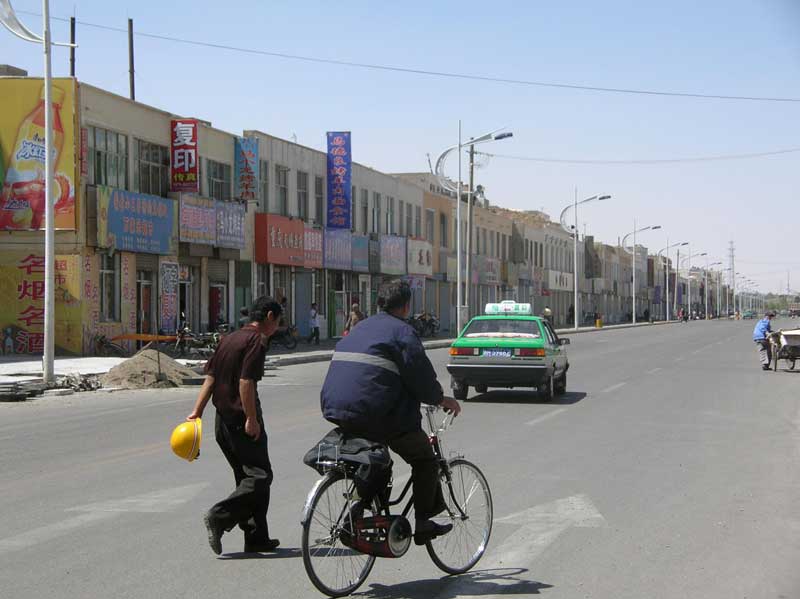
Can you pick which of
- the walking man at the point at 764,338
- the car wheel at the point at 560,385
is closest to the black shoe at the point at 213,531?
the car wheel at the point at 560,385

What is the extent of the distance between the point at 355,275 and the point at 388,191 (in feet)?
24.2

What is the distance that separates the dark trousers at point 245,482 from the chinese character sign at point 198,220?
3115 centimetres

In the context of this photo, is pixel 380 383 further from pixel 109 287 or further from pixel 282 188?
pixel 282 188

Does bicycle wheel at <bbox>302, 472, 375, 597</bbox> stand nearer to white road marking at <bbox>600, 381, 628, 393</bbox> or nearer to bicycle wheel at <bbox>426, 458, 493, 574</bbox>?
bicycle wheel at <bbox>426, 458, 493, 574</bbox>

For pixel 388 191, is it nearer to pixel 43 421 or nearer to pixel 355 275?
pixel 355 275

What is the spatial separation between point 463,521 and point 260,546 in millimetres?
1441

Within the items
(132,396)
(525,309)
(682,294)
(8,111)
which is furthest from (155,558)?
(682,294)

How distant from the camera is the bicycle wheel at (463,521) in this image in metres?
6.76

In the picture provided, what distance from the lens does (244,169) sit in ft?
141

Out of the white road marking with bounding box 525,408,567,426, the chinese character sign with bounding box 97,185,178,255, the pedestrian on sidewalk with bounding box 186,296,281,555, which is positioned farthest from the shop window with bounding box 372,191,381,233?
the pedestrian on sidewalk with bounding box 186,296,281,555

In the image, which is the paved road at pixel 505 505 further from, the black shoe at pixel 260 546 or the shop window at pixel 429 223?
the shop window at pixel 429 223

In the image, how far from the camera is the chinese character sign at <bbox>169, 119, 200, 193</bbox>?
37.6 meters

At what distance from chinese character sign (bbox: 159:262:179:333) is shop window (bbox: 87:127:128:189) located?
337 cm

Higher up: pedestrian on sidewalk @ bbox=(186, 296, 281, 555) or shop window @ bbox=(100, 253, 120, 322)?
shop window @ bbox=(100, 253, 120, 322)
